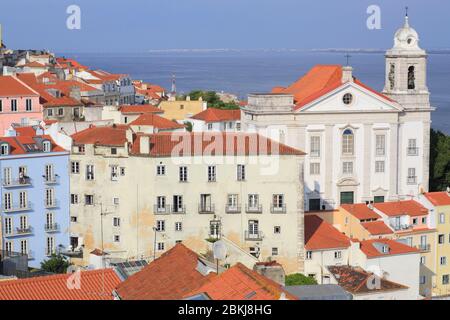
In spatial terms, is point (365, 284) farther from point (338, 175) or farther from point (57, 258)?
point (338, 175)

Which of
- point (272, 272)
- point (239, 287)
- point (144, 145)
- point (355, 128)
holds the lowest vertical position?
point (272, 272)

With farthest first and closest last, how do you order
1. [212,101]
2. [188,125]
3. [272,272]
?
[212,101] → [188,125] → [272,272]

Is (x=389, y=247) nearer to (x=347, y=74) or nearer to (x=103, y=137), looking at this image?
(x=103, y=137)

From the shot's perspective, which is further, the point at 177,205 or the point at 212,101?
the point at 212,101

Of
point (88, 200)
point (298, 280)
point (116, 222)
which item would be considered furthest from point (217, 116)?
point (298, 280)
